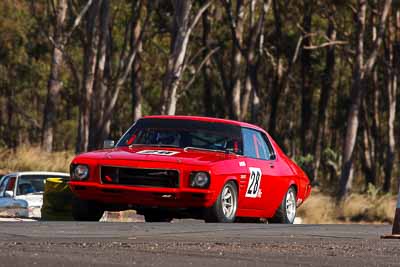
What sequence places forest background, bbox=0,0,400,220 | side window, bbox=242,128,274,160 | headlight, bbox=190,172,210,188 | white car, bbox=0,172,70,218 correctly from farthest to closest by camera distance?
forest background, bbox=0,0,400,220, white car, bbox=0,172,70,218, side window, bbox=242,128,274,160, headlight, bbox=190,172,210,188

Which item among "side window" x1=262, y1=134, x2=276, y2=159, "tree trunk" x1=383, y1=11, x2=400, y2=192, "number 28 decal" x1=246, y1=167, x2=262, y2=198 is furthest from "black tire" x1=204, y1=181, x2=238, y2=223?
"tree trunk" x1=383, y1=11, x2=400, y2=192

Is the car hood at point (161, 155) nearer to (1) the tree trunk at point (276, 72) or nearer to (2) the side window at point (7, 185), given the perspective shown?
(2) the side window at point (7, 185)

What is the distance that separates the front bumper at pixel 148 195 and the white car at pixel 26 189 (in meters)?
6.49

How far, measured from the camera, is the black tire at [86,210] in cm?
1373

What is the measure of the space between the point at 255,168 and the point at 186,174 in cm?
142

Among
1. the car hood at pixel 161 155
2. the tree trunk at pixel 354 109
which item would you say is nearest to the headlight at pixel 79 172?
the car hood at pixel 161 155

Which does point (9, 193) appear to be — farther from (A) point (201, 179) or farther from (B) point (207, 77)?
(B) point (207, 77)

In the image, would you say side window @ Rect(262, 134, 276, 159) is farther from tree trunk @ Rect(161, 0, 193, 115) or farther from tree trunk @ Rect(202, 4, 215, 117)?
tree trunk @ Rect(202, 4, 215, 117)

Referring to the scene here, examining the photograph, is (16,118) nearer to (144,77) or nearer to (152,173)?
(144,77)

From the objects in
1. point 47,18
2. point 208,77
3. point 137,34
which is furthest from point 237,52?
point 47,18

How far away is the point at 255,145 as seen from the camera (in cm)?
1505

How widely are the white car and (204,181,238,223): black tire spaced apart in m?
6.41

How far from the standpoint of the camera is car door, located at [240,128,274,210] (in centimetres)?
1425

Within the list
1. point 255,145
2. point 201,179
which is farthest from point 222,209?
point 255,145
